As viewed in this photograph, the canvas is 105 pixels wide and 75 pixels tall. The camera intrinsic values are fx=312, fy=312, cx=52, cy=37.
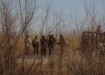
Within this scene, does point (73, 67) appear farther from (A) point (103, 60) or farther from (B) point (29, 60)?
(B) point (29, 60)

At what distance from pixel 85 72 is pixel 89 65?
234 millimetres

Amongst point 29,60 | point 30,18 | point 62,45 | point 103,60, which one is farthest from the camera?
point 62,45

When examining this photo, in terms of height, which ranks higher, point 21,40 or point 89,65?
point 21,40

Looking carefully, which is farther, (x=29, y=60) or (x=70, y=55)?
(x=70, y=55)

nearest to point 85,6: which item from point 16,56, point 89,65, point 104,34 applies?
point 104,34

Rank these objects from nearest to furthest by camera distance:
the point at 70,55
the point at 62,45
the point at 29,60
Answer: the point at 29,60, the point at 70,55, the point at 62,45

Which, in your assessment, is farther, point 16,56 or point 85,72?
point 85,72

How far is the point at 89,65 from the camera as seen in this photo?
6.95 m

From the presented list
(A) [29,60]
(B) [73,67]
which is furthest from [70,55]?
(A) [29,60]

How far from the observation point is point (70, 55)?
7824 millimetres

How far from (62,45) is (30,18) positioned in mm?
2671

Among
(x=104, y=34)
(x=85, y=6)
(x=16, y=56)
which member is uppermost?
(x=85, y=6)

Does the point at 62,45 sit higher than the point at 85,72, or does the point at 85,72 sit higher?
the point at 62,45

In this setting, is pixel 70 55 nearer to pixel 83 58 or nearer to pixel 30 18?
pixel 83 58
